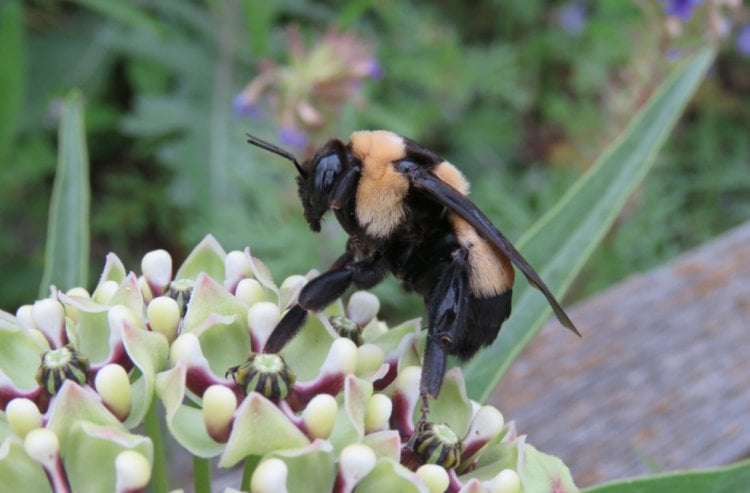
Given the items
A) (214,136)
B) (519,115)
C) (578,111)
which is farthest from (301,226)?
(519,115)

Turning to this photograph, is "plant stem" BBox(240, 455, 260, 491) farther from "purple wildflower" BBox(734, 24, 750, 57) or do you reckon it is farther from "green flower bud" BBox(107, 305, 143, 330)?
"purple wildflower" BBox(734, 24, 750, 57)

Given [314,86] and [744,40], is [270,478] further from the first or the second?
[744,40]

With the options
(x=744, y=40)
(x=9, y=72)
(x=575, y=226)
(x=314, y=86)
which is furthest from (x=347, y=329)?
(x=744, y=40)

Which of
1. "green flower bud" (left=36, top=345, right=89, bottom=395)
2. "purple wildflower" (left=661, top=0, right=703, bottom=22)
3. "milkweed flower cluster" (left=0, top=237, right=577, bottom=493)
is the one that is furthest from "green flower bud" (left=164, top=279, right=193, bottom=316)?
"purple wildflower" (left=661, top=0, right=703, bottom=22)

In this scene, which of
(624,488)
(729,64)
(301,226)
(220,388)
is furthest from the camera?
(729,64)

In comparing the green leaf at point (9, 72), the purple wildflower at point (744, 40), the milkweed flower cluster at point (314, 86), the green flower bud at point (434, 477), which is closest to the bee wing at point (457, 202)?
the green flower bud at point (434, 477)

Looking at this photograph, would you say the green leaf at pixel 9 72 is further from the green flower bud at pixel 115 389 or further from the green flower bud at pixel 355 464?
the green flower bud at pixel 355 464

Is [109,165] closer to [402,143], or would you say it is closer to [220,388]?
[402,143]

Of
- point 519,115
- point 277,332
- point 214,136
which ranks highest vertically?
point 277,332
